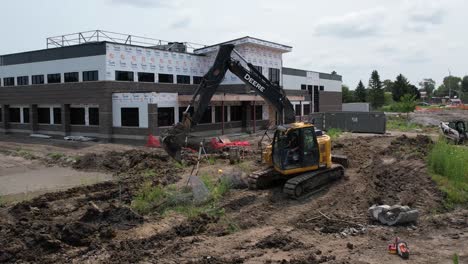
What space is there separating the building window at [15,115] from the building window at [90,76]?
10622 millimetres

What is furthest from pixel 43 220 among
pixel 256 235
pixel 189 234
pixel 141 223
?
pixel 256 235

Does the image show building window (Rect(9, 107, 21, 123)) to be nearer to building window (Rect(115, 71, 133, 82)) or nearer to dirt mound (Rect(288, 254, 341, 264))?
building window (Rect(115, 71, 133, 82))

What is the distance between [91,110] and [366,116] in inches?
874

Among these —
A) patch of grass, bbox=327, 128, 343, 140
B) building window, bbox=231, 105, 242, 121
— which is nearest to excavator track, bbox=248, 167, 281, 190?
patch of grass, bbox=327, 128, 343, 140

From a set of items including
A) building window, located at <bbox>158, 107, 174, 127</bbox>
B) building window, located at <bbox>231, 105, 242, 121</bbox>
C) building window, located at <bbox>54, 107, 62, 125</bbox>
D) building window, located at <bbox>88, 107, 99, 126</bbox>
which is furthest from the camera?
building window, located at <bbox>231, 105, 242, 121</bbox>

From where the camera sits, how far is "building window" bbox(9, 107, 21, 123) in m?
40.3

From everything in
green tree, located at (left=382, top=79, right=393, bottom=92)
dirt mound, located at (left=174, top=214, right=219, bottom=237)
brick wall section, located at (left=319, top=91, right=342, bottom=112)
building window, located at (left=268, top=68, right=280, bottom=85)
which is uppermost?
green tree, located at (left=382, top=79, right=393, bottom=92)

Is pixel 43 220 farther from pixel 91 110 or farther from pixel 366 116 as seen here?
pixel 366 116

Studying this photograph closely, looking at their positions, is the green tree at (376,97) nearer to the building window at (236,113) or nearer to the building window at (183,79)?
the building window at (236,113)

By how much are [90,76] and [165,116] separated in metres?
6.83

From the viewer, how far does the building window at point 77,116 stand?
34531 millimetres

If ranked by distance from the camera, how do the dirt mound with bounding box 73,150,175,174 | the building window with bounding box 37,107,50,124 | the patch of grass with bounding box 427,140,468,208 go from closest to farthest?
1. the patch of grass with bounding box 427,140,468,208
2. the dirt mound with bounding box 73,150,175,174
3. the building window with bounding box 37,107,50,124

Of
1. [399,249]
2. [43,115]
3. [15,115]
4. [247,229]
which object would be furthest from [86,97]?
[399,249]

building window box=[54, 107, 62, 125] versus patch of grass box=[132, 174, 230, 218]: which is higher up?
building window box=[54, 107, 62, 125]
